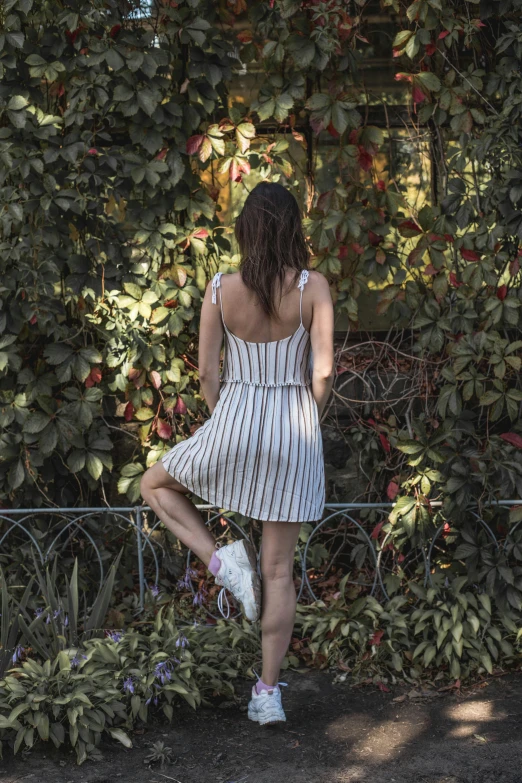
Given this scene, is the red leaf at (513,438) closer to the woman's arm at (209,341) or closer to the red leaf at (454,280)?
the red leaf at (454,280)

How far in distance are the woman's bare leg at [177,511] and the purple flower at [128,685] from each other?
520mm

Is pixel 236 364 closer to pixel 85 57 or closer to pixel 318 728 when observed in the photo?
pixel 318 728

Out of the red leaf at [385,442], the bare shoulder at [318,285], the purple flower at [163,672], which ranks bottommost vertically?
the purple flower at [163,672]

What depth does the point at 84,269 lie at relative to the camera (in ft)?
13.5

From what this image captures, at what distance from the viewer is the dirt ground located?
2.87 metres

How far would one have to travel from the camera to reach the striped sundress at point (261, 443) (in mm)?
2967

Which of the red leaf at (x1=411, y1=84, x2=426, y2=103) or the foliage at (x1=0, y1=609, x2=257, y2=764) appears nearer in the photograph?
the foliage at (x1=0, y1=609, x2=257, y2=764)

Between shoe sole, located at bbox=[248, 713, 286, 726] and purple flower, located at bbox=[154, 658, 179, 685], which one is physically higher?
purple flower, located at bbox=[154, 658, 179, 685]

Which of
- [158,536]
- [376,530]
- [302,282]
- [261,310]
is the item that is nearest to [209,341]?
[261,310]

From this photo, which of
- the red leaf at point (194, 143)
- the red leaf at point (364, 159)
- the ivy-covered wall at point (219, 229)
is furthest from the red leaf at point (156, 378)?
the red leaf at point (364, 159)

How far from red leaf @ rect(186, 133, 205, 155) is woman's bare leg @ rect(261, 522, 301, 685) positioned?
6.08ft

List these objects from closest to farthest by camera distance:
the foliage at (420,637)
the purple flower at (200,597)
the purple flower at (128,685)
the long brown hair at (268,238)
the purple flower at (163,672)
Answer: the long brown hair at (268,238) < the purple flower at (128,685) < the purple flower at (163,672) < the foliage at (420,637) < the purple flower at (200,597)

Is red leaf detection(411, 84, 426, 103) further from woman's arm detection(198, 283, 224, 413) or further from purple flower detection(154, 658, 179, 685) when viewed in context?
purple flower detection(154, 658, 179, 685)

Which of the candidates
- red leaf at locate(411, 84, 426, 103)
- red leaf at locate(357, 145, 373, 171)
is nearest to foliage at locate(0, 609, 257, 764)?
red leaf at locate(357, 145, 373, 171)
